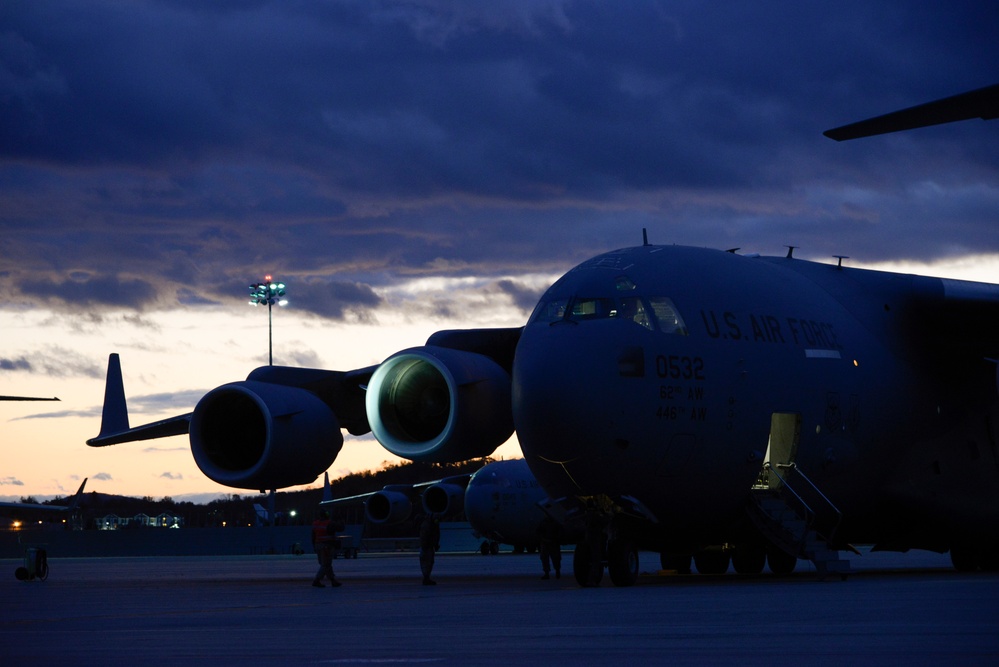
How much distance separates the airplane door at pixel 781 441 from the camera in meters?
19.1

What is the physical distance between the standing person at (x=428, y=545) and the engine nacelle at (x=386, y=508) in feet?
66.7

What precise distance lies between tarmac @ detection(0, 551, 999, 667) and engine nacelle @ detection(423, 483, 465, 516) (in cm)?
1945

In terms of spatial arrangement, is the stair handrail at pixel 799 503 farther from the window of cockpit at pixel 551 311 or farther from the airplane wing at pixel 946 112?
the airplane wing at pixel 946 112

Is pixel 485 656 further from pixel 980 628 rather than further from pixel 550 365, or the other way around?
pixel 550 365

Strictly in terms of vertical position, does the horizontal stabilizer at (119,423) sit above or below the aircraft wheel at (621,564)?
above

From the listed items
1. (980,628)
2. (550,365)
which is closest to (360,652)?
(980,628)

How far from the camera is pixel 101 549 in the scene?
71.9 meters

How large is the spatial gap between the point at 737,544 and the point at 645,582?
201 cm

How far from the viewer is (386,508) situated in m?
42.9

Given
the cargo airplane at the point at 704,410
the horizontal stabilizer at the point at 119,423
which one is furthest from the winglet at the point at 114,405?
the cargo airplane at the point at 704,410

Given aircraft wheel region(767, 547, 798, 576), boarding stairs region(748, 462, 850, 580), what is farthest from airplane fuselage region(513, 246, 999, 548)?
aircraft wheel region(767, 547, 798, 576)

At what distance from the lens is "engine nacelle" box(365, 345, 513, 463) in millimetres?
20234

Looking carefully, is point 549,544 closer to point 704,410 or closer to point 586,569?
point 586,569

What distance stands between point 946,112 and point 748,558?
14.4m
